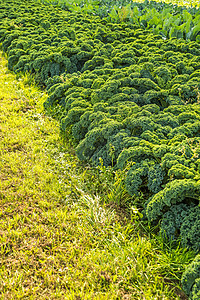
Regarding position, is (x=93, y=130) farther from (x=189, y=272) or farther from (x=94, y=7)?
(x=94, y=7)

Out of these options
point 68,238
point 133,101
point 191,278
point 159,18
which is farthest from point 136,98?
point 159,18

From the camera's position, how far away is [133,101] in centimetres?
390

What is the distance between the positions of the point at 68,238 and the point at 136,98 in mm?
2088

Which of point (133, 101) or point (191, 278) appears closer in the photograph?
point (191, 278)

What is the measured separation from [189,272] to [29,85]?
455 cm

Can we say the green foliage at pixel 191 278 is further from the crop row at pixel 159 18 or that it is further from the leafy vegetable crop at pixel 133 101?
the crop row at pixel 159 18

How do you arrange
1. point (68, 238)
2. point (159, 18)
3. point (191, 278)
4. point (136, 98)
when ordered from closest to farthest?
1. point (191, 278)
2. point (68, 238)
3. point (136, 98)
4. point (159, 18)

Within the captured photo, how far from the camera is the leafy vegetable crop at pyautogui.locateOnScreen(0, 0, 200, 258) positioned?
8.71 feet

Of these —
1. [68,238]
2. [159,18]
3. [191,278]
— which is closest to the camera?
[191,278]

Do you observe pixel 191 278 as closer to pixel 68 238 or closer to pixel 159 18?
pixel 68 238

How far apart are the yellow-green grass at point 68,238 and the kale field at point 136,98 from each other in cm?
22

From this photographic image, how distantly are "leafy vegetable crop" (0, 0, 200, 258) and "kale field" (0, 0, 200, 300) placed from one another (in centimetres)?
1

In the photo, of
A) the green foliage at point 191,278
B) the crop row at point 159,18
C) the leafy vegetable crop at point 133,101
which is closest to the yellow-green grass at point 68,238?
the green foliage at point 191,278

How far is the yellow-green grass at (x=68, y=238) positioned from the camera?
7.77 ft
